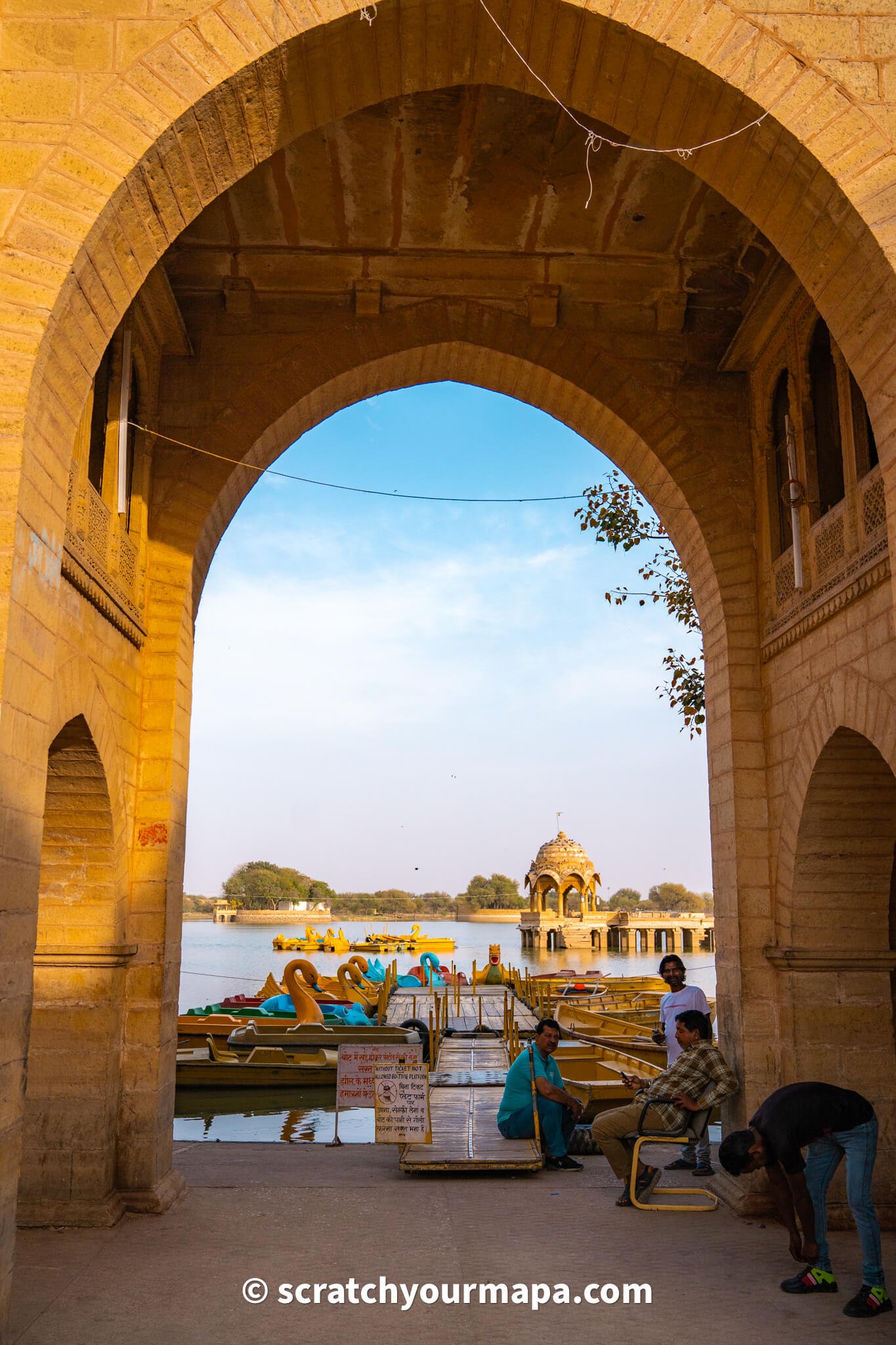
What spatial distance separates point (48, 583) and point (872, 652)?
4.79 meters

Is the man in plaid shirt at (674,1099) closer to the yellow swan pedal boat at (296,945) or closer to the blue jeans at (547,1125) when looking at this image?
the blue jeans at (547,1125)

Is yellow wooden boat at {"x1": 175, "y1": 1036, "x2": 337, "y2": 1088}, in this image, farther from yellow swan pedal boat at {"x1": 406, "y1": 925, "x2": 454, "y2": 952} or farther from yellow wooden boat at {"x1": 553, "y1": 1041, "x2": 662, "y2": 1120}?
yellow swan pedal boat at {"x1": 406, "y1": 925, "x2": 454, "y2": 952}

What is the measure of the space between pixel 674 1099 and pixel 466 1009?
17.1 m

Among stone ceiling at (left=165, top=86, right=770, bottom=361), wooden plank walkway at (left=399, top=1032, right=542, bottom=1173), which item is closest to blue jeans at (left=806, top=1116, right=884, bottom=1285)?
wooden plank walkway at (left=399, top=1032, right=542, bottom=1173)

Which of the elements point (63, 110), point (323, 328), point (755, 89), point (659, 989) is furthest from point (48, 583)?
point (659, 989)

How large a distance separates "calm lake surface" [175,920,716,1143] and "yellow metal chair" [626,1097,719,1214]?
5.64m

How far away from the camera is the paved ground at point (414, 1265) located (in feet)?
19.1

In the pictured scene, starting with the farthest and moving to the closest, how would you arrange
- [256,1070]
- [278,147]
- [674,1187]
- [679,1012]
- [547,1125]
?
[256,1070] < [547,1125] < [679,1012] < [674,1187] < [278,147]

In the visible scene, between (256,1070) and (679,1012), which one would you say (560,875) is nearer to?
(256,1070)

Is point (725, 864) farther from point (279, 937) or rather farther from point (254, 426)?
point (279, 937)

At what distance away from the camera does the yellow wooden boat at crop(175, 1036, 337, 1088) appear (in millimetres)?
16516

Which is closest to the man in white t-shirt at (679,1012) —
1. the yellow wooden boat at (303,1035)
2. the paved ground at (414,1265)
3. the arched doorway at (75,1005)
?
the paved ground at (414,1265)

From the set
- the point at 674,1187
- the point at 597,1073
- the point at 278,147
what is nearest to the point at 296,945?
the point at 597,1073

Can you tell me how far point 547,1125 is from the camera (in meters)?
9.72
